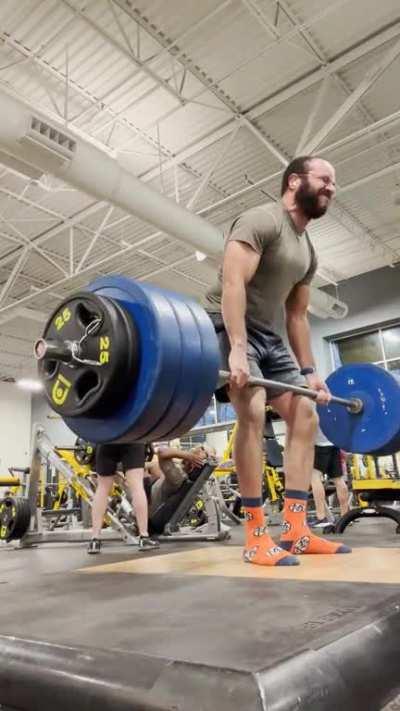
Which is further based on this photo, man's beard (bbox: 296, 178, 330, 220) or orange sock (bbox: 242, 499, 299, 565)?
man's beard (bbox: 296, 178, 330, 220)

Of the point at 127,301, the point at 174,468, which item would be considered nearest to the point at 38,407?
the point at 174,468

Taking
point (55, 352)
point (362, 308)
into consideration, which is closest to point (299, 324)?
point (55, 352)

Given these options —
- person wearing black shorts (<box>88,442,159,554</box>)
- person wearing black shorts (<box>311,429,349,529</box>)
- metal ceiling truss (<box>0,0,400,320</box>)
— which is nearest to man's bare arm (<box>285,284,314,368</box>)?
person wearing black shorts (<box>88,442,159,554</box>)

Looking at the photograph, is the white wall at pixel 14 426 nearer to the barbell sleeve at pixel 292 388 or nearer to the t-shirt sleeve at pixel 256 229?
the barbell sleeve at pixel 292 388

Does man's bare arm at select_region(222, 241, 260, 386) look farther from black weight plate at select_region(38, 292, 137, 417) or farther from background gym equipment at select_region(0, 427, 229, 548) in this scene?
background gym equipment at select_region(0, 427, 229, 548)

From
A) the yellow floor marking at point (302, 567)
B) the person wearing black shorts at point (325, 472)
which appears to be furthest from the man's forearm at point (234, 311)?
the person wearing black shorts at point (325, 472)

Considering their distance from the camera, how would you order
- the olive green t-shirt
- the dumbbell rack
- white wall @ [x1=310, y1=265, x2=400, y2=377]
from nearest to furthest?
the olive green t-shirt → the dumbbell rack → white wall @ [x1=310, y1=265, x2=400, y2=377]

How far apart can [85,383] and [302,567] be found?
65 cm

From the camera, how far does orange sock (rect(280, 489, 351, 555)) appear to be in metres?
1.51

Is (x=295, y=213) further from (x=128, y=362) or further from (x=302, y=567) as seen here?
(x=302, y=567)

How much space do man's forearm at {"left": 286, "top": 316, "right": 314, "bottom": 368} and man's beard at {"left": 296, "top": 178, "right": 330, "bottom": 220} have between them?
14.7 inches

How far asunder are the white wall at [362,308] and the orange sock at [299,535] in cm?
704

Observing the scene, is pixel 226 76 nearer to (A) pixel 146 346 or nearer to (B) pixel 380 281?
(A) pixel 146 346

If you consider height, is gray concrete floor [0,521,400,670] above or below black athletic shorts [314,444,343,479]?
below
